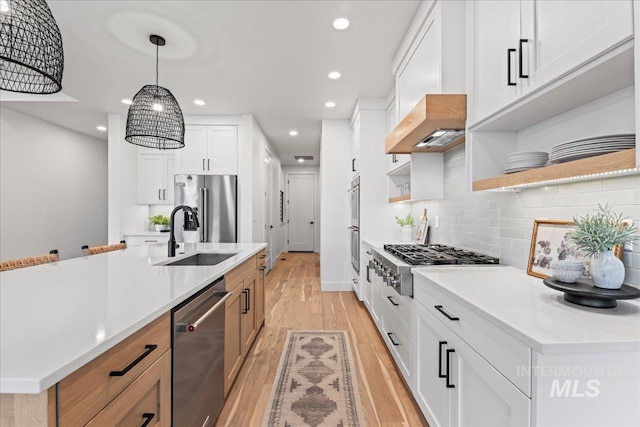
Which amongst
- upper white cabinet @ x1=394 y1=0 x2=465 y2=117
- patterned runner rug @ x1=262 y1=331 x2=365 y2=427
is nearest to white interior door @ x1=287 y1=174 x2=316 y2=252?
patterned runner rug @ x1=262 y1=331 x2=365 y2=427

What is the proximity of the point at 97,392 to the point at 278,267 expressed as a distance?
6055 mm

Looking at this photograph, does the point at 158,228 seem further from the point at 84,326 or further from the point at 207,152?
the point at 84,326

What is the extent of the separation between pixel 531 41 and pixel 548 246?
936 millimetres

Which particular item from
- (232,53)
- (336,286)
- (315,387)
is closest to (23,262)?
(315,387)

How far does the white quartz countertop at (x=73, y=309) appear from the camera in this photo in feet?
2.05

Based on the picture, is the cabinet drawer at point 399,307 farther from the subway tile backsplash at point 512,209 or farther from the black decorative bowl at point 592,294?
the black decorative bowl at point 592,294

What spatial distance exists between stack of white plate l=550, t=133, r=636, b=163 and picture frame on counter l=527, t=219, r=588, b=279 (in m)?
0.43

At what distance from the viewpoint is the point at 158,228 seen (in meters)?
5.11

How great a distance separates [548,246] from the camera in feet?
4.86

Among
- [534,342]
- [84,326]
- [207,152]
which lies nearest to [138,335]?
[84,326]

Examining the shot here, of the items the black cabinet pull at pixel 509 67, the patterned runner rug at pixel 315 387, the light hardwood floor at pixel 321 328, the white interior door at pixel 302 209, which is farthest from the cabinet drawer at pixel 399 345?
the white interior door at pixel 302 209

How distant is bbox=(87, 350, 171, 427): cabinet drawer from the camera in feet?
2.64

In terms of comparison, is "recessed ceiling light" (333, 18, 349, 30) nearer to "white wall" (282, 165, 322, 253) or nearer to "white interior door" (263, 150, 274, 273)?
"white interior door" (263, 150, 274, 273)

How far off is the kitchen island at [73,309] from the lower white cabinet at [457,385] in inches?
43.7
